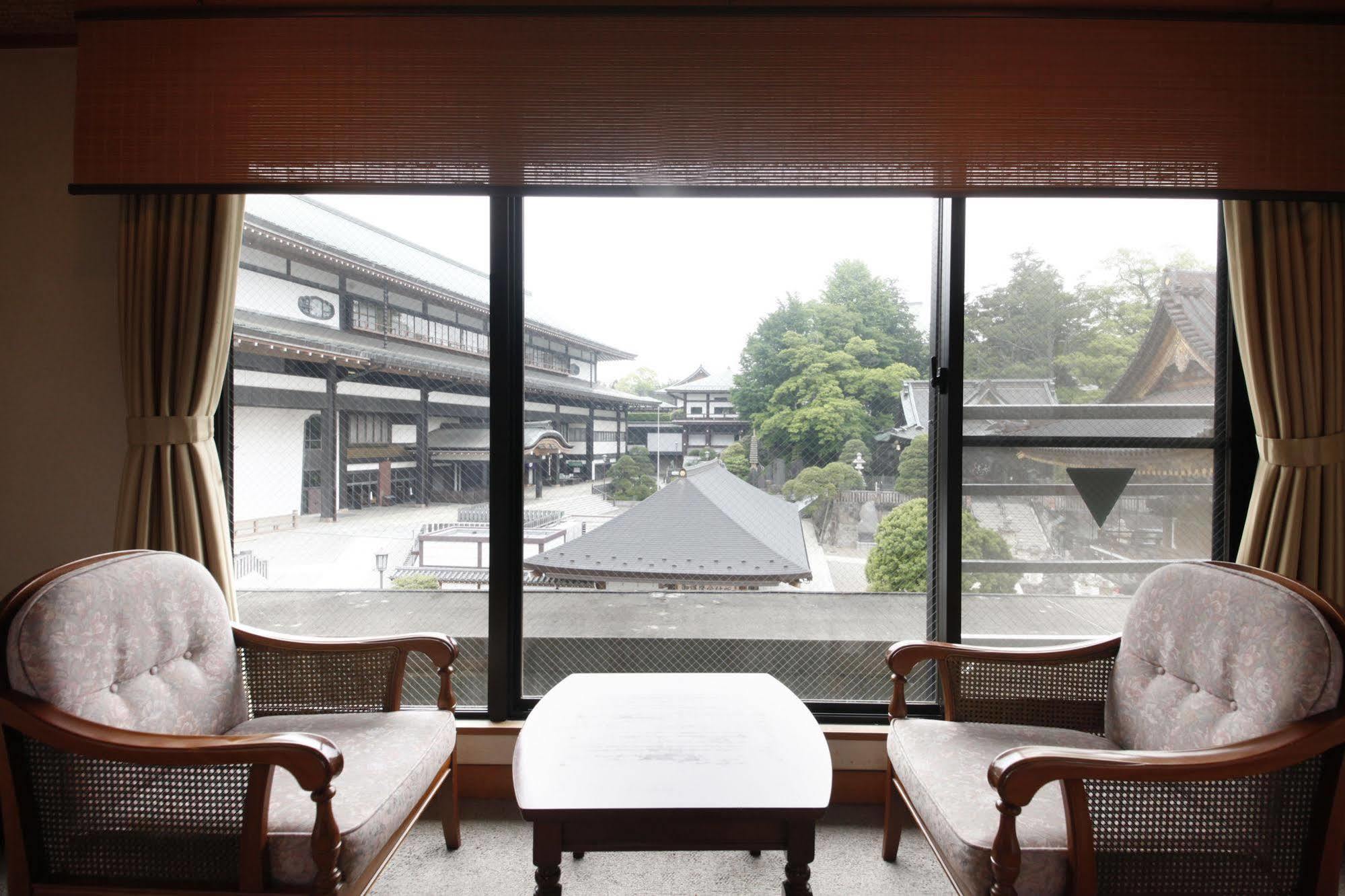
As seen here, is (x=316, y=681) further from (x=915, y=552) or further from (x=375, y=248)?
(x=915, y=552)

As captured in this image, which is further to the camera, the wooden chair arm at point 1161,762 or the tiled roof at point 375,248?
the tiled roof at point 375,248

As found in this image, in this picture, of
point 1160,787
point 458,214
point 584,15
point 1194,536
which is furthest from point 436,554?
point 1194,536

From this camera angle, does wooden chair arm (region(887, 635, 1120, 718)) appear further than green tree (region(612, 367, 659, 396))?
No

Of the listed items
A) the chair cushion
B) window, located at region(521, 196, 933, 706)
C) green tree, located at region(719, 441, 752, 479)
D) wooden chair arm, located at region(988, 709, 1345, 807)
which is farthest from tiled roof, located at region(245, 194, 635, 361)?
wooden chair arm, located at region(988, 709, 1345, 807)

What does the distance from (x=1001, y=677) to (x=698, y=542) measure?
1020 millimetres

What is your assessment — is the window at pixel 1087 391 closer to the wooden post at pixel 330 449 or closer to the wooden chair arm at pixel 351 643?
the wooden chair arm at pixel 351 643

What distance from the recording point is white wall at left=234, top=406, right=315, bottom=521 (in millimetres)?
2236

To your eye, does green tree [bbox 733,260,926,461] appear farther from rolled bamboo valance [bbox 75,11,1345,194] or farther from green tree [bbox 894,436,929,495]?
rolled bamboo valance [bbox 75,11,1345,194]

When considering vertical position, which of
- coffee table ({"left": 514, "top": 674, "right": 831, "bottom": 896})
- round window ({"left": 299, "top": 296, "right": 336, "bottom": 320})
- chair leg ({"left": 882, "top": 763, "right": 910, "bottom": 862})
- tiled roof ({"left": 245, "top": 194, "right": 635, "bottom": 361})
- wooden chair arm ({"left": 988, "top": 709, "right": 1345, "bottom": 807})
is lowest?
chair leg ({"left": 882, "top": 763, "right": 910, "bottom": 862})

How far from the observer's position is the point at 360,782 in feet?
4.61

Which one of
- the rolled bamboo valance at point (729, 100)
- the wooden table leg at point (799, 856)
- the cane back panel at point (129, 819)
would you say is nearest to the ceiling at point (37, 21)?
the rolled bamboo valance at point (729, 100)

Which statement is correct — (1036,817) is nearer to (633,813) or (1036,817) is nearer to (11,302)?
(633,813)

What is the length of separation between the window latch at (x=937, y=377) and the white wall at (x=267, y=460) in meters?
2.17

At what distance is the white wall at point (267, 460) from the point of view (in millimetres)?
2236
